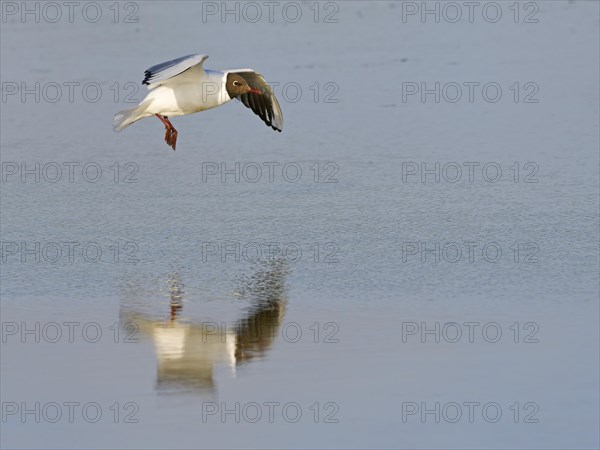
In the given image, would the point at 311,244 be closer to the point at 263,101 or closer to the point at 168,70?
the point at 263,101

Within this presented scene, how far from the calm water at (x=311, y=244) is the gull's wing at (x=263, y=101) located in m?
0.87

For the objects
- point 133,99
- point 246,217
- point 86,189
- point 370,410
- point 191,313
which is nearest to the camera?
point 370,410

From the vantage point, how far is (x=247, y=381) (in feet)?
30.8

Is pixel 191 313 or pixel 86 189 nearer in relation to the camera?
pixel 191 313

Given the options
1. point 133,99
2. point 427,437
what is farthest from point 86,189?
point 427,437

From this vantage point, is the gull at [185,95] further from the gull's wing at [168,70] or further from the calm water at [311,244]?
the calm water at [311,244]

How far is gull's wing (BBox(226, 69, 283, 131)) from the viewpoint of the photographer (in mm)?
13328

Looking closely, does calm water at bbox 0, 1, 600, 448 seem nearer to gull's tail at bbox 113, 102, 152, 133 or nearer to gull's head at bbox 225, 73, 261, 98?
gull's tail at bbox 113, 102, 152, 133

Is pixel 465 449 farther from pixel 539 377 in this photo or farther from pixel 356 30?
pixel 356 30

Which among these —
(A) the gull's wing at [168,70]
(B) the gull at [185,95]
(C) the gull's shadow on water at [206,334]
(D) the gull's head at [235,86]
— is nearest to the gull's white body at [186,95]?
(B) the gull at [185,95]

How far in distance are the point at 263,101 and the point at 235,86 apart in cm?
88

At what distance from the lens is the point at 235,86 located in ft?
41.8

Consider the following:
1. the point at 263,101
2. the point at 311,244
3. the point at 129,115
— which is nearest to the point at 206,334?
the point at 311,244

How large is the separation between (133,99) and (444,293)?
7841mm
